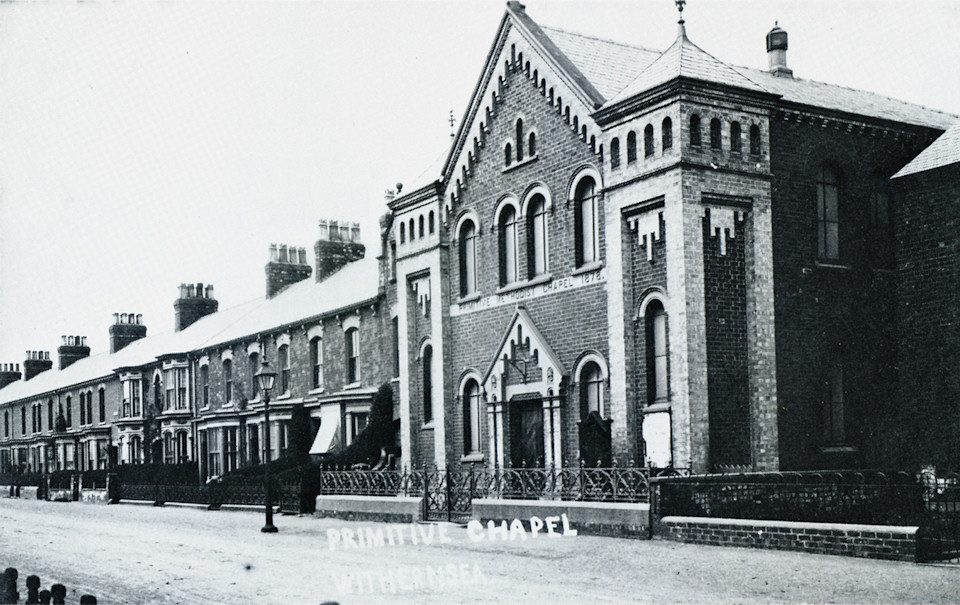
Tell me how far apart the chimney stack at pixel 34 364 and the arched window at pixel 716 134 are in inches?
2905

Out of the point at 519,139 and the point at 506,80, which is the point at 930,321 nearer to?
the point at 519,139

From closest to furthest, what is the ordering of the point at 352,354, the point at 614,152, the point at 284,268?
the point at 614,152
the point at 352,354
the point at 284,268

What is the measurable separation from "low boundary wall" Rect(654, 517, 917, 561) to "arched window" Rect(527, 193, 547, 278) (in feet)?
28.9

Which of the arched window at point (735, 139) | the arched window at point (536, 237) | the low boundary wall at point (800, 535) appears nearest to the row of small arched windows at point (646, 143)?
the arched window at point (735, 139)

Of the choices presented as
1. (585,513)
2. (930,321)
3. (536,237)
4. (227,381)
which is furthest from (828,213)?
(227,381)

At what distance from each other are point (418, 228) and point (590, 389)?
8.35 m

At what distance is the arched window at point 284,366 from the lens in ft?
138

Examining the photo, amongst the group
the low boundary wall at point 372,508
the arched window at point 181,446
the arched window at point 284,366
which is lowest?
the arched window at point 181,446

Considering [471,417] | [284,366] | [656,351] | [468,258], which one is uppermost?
[468,258]

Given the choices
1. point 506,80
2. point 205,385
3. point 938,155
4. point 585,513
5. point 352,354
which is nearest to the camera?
point 585,513

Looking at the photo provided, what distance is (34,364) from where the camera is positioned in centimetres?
8338

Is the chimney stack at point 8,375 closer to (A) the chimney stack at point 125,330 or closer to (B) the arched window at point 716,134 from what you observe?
(A) the chimney stack at point 125,330

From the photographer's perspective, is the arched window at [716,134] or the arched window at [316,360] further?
the arched window at [316,360]

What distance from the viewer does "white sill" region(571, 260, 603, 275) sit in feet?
75.8
